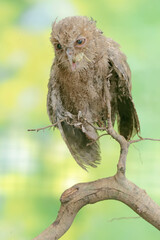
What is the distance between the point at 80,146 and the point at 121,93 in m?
0.26

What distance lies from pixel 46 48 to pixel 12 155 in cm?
50

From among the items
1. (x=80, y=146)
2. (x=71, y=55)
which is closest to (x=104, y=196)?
(x=80, y=146)

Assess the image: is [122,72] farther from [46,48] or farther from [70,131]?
[46,48]

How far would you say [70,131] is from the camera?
1573 mm

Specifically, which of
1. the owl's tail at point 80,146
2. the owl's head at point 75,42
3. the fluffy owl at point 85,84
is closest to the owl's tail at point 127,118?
the fluffy owl at point 85,84

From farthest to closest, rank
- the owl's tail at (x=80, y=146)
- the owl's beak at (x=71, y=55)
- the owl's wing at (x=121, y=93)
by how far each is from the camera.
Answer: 1. the owl's tail at (x=80, y=146)
2. the owl's wing at (x=121, y=93)
3. the owl's beak at (x=71, y=55)

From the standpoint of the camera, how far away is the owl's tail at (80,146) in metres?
1.55

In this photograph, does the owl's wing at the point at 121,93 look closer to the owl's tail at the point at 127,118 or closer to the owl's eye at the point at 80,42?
the owl's tail at the point at 127,118

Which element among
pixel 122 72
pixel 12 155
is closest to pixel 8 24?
pixel 12 155

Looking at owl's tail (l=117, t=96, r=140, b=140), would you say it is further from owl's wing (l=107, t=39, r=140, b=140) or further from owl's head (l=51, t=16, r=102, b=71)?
owl's head (l=51, t=16, r=102, b=71)

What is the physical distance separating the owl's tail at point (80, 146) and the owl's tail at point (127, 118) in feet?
0.35

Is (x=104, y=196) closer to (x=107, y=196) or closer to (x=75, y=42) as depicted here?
(x=107, y=196)

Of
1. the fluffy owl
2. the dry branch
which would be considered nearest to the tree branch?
the dry branch

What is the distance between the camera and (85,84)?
1.43 meters
